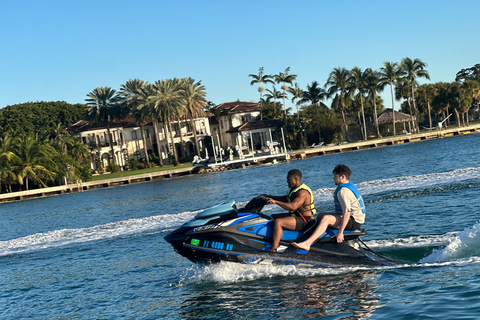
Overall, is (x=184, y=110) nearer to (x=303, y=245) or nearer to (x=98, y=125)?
(x=98, y=125)

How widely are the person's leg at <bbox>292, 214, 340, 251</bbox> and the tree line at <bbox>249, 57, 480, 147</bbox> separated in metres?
67.4

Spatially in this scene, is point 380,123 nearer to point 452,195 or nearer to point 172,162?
point 172,162

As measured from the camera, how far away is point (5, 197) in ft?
172

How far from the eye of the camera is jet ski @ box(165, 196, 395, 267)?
8812 millimetres

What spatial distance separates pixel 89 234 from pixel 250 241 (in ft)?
36.6

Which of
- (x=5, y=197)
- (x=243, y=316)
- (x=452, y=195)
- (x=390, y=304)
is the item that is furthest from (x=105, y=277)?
(x=5, y=197)

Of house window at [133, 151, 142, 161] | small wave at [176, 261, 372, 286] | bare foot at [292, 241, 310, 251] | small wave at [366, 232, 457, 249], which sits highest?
house window at [133, 151, 142, 161]

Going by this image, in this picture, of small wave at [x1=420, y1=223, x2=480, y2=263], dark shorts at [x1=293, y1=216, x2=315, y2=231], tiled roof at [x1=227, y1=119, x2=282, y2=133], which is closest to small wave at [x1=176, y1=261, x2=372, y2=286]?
dark shorts at [x1=293, y1=216, x2=315, y2=231]

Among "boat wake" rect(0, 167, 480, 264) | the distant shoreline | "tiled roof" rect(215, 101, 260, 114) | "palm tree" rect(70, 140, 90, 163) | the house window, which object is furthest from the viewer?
"tiled roof" rect(215, 101, 260, 114)

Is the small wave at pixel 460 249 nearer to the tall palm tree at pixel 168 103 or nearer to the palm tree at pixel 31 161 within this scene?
the palm tree at pixel 31 161

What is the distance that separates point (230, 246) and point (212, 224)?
466mm

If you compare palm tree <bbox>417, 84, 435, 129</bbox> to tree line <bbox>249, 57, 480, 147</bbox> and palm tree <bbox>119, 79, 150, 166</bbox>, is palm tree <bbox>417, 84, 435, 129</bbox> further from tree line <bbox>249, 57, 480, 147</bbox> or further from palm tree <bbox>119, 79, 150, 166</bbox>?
palm tree <bbox>119, 79, 150, 166</bbox>

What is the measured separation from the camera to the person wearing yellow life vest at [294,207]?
8648 millimetres

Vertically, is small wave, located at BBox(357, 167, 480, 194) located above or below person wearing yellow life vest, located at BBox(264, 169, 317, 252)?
below
